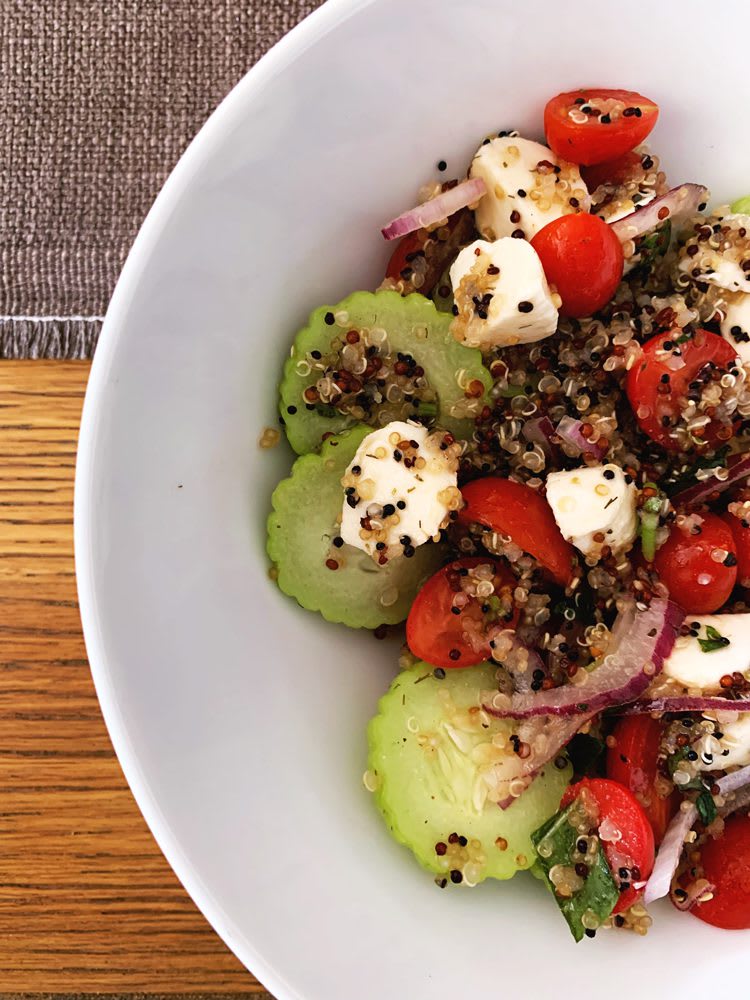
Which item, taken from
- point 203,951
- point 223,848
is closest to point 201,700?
point 223,848

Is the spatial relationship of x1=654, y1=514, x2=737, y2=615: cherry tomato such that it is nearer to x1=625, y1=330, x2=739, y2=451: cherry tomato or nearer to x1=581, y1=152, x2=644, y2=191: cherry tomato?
x1=625, y1=330, x2=739, y2=451: cherry tomato

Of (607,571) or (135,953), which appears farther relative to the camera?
(135,953)

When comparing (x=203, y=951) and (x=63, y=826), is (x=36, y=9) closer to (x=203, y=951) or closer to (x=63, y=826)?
(x=63, y=826)

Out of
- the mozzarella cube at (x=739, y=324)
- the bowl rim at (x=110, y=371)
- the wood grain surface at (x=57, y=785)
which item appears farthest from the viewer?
the wood grain surface at (x=57, y=785)

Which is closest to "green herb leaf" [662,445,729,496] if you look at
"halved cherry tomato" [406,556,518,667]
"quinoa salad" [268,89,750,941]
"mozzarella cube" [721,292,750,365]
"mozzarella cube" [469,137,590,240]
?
"quinoa salad" [268,89,750,941]

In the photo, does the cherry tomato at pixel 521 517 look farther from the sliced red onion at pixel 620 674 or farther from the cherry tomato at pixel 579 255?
the cherry tomato at pixel 579 255

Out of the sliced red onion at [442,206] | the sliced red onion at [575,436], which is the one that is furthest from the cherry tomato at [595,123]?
the sliced red onion at [575,436]

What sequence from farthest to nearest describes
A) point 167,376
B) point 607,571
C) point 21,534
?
point 21,534 → point 607,571 → point 167,376

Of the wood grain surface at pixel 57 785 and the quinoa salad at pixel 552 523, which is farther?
the wood grain surface at pixel 57 785
